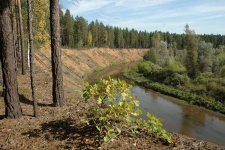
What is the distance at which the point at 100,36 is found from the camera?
2657 inches

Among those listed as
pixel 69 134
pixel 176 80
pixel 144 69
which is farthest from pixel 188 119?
pixel 144 69

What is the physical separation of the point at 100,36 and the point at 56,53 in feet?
201

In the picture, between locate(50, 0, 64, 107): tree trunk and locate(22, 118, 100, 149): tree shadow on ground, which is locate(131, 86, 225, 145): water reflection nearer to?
locate(50, 0, 64, 107): tree trunk

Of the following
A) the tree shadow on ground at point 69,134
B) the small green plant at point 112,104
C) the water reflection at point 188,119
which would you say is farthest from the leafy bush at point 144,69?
the small green plant at point 112,104

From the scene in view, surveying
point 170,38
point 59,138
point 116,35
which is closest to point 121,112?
point 59,138

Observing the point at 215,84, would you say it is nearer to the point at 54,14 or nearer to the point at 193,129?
the point at 193,129

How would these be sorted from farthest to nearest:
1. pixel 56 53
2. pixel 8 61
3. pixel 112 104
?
1. pixel 56 53
2. pixel 8 61
3. pixel 112 104

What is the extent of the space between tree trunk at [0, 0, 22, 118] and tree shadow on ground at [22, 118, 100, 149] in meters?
1.28

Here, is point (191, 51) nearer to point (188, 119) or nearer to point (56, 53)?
point (188, 119)

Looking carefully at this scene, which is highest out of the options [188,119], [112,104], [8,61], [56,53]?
[56,53]

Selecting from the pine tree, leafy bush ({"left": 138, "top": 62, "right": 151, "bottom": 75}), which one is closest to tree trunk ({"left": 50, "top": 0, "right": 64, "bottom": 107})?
the pine tree

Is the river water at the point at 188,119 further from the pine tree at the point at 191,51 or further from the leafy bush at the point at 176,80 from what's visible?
the pine tree at the point at 191,51

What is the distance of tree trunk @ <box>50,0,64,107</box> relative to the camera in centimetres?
707

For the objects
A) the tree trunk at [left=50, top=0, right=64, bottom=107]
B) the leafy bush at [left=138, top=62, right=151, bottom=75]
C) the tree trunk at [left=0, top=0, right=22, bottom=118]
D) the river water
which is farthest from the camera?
the leafy bush at [left=138, top=62, right=151, bottom=75]
